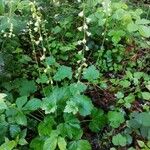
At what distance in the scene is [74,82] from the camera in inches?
114

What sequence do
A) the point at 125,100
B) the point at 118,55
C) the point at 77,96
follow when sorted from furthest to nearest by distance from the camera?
the point at 118,55
the point at 125,100
the point at 77,96

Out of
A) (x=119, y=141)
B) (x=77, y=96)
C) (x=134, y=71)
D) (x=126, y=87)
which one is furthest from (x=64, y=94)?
(x=134, y=71)

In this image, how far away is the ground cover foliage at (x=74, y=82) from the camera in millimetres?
2344

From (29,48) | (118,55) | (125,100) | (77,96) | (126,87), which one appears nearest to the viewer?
(77,96)

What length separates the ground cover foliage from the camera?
7.69 feet

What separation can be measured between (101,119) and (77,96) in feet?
0.87

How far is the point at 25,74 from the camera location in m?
3.05

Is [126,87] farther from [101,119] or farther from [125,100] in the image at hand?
[101,119]

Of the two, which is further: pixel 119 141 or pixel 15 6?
pixel 15 6

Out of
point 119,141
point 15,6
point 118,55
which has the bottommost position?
point 119,141

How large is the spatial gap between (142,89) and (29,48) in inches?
46.5

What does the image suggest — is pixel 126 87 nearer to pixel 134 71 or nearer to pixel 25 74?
pixel 134 71

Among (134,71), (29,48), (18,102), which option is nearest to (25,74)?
(29,48)

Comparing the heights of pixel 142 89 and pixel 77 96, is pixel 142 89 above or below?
below
